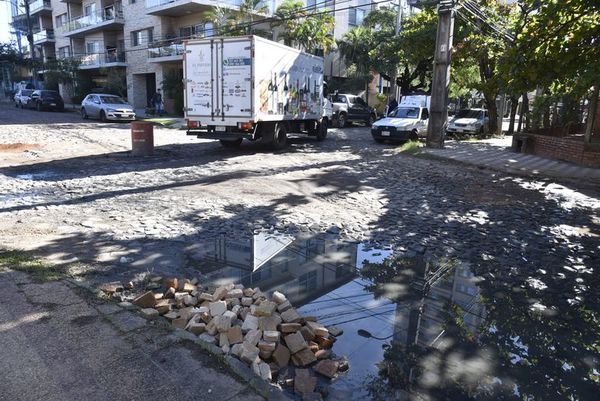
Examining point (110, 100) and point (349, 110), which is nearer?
point (110, 100)

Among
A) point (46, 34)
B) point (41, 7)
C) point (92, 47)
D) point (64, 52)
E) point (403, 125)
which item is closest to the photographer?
point (403, 125)

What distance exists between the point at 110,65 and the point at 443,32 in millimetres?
32439

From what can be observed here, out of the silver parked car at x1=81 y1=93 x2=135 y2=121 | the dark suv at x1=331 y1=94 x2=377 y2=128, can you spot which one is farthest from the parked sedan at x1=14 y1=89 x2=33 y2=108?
the dark suv at x1=331 y1=94 x2=377 y2=128

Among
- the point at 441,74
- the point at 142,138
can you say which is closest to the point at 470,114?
the point at 441,74

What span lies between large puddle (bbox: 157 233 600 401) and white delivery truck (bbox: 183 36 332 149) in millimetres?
7820

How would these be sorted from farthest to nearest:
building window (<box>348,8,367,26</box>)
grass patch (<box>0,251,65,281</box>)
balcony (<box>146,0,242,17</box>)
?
building window (<box>348,8,367,26</box>)
balcony (<box>146,0,242,17</box>)
grass patch (<box>0,251,65,281</box>)

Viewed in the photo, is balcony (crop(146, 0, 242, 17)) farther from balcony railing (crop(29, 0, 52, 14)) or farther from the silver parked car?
balcony railing (crop(29, 0, 52, 14))

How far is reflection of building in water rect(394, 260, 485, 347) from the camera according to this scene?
4047 mm

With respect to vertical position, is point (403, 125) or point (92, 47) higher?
point (92, 47)

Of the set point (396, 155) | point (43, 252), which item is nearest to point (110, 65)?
point (396, 155)

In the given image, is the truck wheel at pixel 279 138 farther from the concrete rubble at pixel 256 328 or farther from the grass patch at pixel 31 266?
the concrete rubble at pixel 256 328

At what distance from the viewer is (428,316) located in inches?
171

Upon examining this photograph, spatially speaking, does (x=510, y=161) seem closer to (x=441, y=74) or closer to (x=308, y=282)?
(x=441, y=74)

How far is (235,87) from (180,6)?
21814 millimetres
